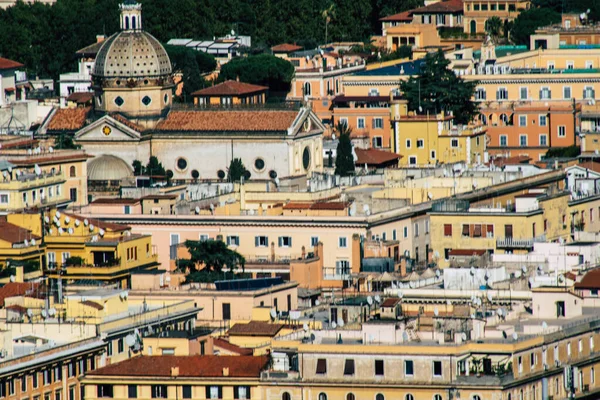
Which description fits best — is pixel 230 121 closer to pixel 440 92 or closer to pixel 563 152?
pixel 440 92

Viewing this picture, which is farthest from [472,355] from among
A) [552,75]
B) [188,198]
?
[552,75]

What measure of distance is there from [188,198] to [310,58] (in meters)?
51.4

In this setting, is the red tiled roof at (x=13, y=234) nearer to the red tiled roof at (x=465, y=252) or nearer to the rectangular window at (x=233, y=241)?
the rectangular window at (x=233, y=241)

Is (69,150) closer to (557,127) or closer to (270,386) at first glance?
(557,127)

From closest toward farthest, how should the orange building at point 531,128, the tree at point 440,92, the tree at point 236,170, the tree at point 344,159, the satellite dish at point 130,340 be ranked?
the satellite dish at point 130,340 → the tree at point 344,159 → the tree at point 236,170 → the tree at point 440,92 → the orange building at point 531,128

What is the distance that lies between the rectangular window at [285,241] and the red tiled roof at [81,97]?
4621 centimetres

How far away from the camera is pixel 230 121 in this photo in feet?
522

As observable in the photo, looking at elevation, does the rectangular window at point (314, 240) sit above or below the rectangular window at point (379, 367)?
above

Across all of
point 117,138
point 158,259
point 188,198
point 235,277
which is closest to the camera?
point 235,277

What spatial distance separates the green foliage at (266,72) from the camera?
17975 centimetres

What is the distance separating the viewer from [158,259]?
127 meters

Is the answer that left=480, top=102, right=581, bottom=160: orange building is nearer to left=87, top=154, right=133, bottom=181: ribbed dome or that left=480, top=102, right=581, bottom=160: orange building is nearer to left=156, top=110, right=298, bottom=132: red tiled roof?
left=156, top=110, right=298, bottom=132: red tiled roof

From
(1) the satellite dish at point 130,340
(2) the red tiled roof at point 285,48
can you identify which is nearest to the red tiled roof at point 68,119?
(2) the red tiled roof at point 285,48

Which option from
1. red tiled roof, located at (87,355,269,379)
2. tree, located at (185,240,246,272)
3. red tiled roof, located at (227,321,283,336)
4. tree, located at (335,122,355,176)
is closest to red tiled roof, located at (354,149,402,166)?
tree, located at (335,122,355,176)
